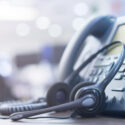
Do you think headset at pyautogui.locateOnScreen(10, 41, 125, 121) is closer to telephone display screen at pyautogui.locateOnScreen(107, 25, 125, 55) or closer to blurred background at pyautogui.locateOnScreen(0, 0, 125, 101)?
telephone display screen at pyautogui.locateOnScreen(107, 25, 125, 55)

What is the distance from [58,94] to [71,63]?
129 mm

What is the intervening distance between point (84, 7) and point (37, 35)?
2036mm

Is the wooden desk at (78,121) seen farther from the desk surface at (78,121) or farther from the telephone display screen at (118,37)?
the telephone display screen at (118,37)

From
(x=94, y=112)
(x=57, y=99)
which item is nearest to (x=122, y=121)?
(x=94, y=112)

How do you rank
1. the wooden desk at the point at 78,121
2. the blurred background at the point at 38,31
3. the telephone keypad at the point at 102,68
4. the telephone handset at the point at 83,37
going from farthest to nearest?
the blurred background at the point at 38,31, the telephone handset at the point at 83,37, the telephone keypad at the point at 102,68, the wooden desk at the point at 78,121

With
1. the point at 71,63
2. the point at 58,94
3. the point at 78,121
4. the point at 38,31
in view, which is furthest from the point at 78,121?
the point at 38,31

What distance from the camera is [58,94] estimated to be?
1.77 ft

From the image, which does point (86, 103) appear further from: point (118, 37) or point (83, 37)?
point (83, 37)

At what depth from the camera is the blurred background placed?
3.93m

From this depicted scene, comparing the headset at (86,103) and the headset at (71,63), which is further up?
the headset at (71,63)

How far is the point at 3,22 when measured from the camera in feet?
21.9

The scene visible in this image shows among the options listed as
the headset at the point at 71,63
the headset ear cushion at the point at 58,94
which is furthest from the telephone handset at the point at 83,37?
the headset ear cushion at the point at 58,94

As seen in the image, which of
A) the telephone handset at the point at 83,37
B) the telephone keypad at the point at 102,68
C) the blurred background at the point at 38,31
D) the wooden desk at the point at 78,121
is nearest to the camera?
the wooden desk at the point at 78,121

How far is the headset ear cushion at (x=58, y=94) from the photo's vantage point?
52 centimetres
